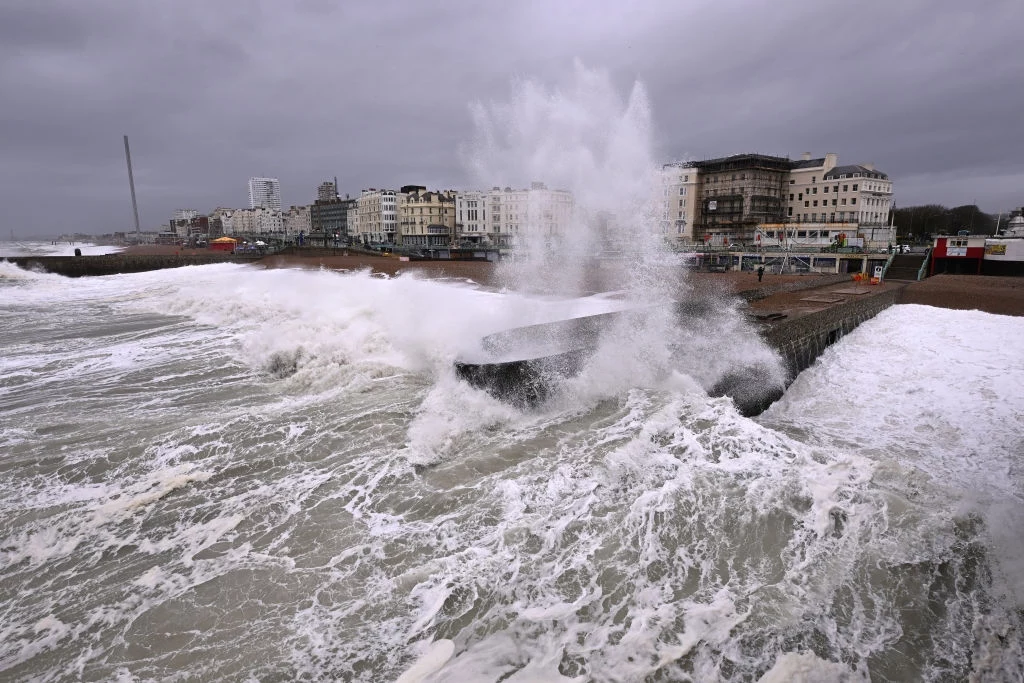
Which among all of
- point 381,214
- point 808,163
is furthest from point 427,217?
point 808,163

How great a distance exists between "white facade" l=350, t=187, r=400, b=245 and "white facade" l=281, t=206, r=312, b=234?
5009 centimetres

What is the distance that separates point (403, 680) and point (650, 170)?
409 inches

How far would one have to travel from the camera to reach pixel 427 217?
239ft

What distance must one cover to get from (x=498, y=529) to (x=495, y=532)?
0.04 metres

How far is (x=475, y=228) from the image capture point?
68750mm

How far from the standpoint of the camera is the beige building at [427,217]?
71.6m

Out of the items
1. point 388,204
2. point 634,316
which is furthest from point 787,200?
point 634,316

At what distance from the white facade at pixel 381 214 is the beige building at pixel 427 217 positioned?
7584 mm

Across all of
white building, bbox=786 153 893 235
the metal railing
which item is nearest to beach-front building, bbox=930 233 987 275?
the metal railing

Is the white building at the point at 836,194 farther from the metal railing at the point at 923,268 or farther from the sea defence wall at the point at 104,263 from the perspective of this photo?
the sea defence wall at the point at 104,263

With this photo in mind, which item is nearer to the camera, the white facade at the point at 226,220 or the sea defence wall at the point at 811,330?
the sea defence wall at the point at 811,330

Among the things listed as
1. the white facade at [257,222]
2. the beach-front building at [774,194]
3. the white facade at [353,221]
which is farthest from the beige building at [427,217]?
the white facade at [257,222]

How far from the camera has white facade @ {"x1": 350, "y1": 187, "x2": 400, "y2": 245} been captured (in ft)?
271

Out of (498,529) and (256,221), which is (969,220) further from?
(256,221)
